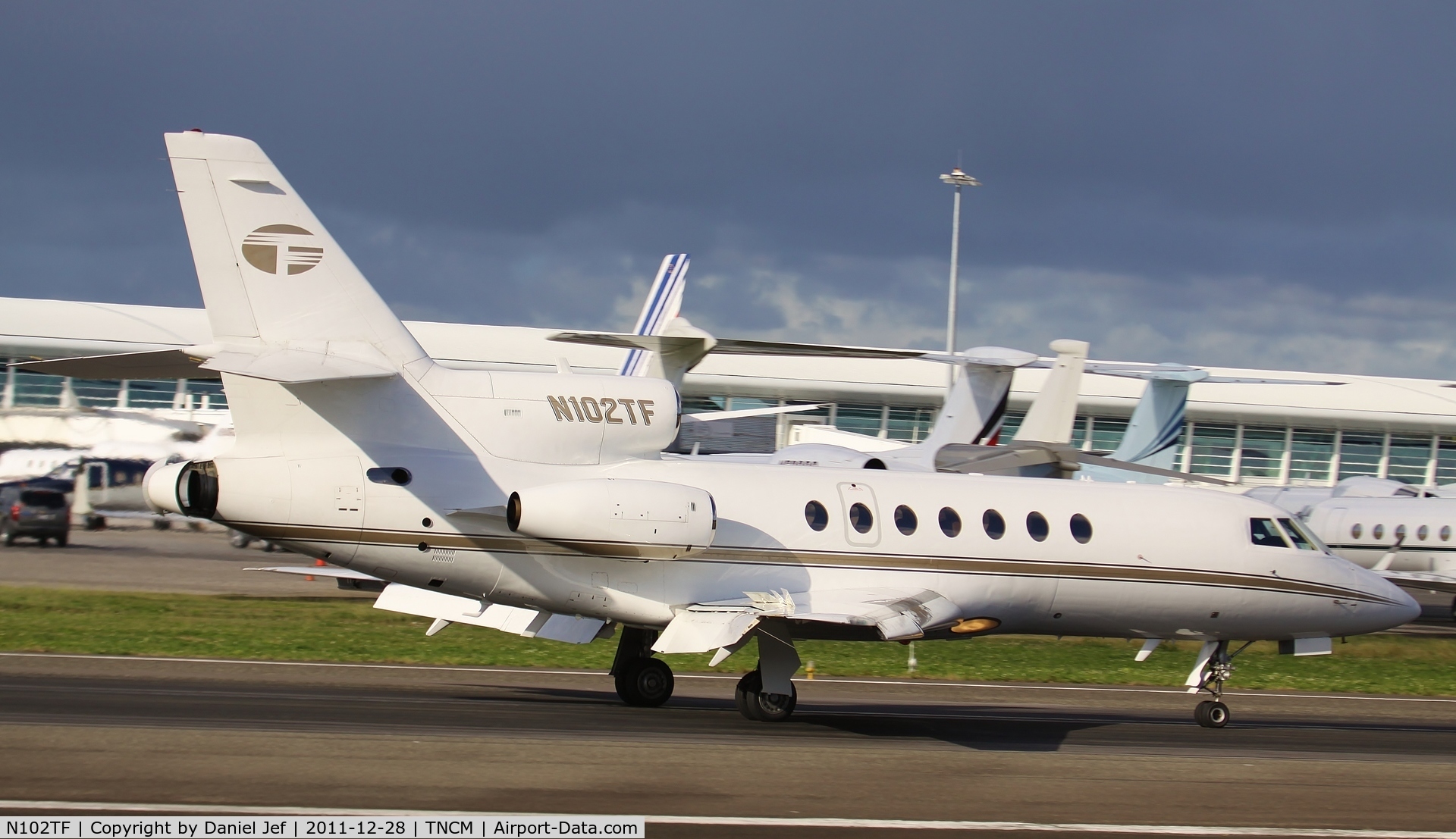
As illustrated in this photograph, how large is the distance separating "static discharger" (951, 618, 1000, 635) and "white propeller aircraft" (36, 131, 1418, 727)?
30 millimetres

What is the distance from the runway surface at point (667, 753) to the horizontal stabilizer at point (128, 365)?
3.17 meters

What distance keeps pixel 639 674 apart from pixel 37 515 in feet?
105

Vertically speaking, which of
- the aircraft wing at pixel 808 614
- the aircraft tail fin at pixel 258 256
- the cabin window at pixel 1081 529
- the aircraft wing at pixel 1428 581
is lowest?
the aircraft wing at pixel 1428 581

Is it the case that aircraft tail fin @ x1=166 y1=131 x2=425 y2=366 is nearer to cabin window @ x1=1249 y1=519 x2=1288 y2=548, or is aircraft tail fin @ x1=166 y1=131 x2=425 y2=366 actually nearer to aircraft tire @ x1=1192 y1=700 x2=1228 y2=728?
aircraft tire @ x1=1192 y1=700 x2=1228 y2=728

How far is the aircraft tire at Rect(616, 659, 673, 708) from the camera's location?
16.3 metres

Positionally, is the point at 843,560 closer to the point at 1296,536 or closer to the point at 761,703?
the point at 761,703

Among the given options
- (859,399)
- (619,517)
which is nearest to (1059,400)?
(619,517)

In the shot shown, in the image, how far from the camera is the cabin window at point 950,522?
15898mm

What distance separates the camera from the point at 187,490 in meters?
13.2

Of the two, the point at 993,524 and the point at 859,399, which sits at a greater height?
the point at 859,399

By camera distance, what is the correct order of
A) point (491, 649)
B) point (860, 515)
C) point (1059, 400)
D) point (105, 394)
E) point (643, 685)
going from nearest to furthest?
point (860, 515)
point (643, 685)
point (491, 649)
point (1059, 400)
point (105, 394)

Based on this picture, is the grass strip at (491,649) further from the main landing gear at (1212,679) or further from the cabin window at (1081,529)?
the cabin window at (1081,529)

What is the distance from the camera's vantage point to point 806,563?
15.3m

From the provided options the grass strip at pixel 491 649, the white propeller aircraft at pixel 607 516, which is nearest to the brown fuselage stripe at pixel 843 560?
the white propeller aircraft at pixel 607 516
